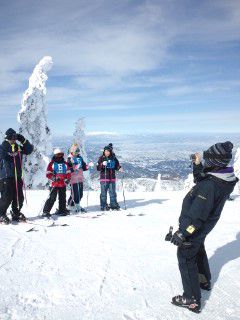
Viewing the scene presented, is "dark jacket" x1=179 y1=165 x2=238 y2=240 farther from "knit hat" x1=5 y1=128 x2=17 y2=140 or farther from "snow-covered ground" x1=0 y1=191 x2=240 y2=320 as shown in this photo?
"knit hat" x1=5 y1=128 x2=17 y2=140

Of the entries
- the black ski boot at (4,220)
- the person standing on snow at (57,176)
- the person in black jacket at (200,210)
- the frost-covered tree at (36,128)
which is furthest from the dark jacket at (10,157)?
the frost-covered tree at (36,128)

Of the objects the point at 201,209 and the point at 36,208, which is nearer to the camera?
the point at 201,209

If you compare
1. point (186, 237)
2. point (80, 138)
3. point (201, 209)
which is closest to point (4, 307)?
point (186, 237)

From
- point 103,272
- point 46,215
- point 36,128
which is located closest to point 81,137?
point 36,128

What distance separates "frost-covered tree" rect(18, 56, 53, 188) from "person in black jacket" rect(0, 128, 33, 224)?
24843 millimetres

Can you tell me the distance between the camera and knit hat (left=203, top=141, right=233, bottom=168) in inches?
167

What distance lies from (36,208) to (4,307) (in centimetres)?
845

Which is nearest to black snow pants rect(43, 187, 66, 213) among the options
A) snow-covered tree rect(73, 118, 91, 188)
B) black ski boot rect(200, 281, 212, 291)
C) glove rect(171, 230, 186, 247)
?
black ski boot rect(200, 281, 212, 291)

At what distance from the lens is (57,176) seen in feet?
34.6

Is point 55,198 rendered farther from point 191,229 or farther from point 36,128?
point 36,128

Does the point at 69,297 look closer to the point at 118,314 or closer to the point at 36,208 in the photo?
the point at 118,314

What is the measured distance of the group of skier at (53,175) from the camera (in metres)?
9.19

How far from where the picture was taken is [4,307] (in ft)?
14.2

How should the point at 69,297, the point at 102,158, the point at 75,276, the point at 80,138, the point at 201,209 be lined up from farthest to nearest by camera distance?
the point at 80,138 → the point at 102,158 → the point at 75,276 → the point at 69,297 → the point at 201,209
